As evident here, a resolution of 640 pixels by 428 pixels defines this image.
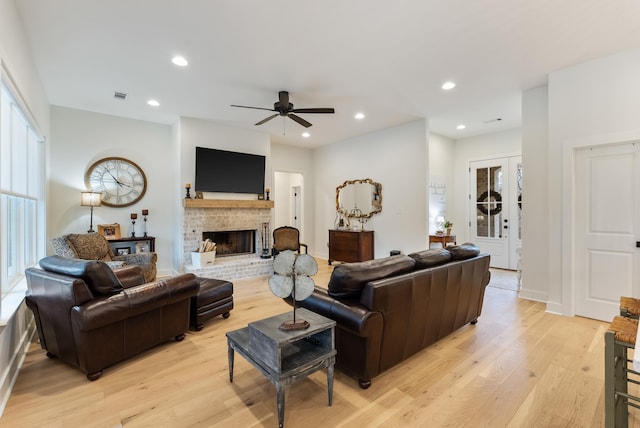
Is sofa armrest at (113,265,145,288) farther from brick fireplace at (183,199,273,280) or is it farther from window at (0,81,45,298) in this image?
brick fireplace at (183,199,273,280)

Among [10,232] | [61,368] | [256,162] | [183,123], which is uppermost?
[183,123]

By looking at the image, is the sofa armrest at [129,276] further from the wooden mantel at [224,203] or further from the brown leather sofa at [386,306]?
the wooden mantel at [224,203]

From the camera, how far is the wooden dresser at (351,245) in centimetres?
604

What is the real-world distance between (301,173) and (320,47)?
469 centimetres

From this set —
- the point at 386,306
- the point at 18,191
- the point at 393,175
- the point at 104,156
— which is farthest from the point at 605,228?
the point at 104,156

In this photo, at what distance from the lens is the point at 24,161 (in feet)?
10.7

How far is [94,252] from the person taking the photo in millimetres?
4133

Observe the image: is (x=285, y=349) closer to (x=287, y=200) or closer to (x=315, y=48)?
(x=315, y=48)

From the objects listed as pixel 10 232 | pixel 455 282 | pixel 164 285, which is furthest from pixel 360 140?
pixel 10 232

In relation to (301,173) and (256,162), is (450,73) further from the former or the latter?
(301,173)

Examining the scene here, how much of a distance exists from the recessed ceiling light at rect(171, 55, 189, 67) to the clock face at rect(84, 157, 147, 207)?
2.75 meters

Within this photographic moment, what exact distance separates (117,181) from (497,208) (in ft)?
24.2

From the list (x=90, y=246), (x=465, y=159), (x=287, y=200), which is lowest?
(x=90, y=246)

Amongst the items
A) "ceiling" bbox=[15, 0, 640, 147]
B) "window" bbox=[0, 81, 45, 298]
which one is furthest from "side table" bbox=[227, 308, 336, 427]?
"ceiling" bbox=[15, 0, 640, 147]
